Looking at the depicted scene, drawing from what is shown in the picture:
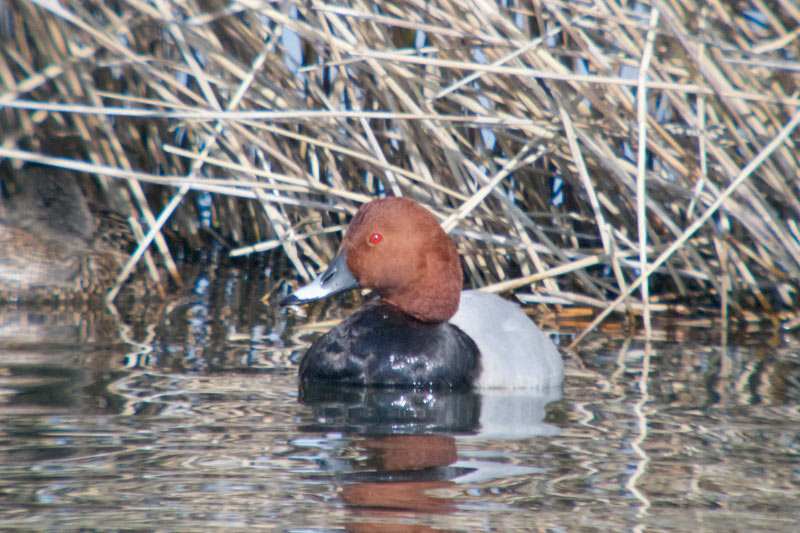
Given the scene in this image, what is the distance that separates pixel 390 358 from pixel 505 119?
1.18 m

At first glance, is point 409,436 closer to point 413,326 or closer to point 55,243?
point 413,326

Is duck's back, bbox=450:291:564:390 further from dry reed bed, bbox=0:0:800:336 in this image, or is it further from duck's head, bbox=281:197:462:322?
dry reed bed, bbox=0:0:800:336

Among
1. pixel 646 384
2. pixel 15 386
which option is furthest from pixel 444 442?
pixel 15 386

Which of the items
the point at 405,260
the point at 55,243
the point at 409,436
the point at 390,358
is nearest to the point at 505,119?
the point at 405,260

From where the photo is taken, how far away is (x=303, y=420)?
3061mm

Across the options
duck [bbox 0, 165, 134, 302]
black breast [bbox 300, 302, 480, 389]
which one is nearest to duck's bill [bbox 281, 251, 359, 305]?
black breast [bbox 300, 302, 480, 389]

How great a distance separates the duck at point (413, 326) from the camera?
3.62m

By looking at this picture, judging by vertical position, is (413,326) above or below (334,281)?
below

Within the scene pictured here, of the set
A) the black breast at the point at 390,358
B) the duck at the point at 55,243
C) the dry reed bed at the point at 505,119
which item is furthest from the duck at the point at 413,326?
the duck at the point at 55,243

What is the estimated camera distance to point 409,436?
291 cm

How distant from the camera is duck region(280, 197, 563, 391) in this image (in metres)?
3.62

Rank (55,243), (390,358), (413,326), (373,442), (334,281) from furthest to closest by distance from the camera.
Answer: (55,243) < (334,281) < (413,326) < (390,358) < (373,442)

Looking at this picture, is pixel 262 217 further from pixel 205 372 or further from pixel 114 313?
pixel 205 372

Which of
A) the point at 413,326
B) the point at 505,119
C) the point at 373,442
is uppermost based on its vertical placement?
the point at 505,119
